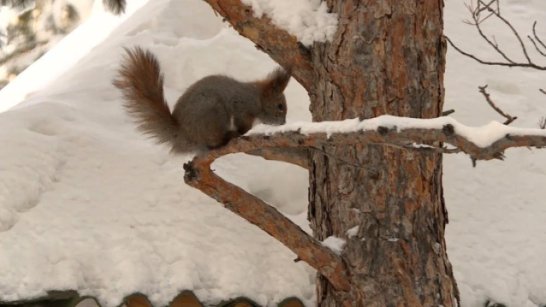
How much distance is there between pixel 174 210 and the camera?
3506mm

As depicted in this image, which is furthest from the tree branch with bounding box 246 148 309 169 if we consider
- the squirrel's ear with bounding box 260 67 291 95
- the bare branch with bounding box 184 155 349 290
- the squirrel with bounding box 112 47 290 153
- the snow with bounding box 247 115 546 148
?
the snow with bounding box 247 115 546 148

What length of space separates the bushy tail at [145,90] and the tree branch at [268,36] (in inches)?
13.7

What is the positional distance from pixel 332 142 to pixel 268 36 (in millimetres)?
705

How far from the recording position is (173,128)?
314 cm

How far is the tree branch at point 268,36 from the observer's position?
9.18 feet

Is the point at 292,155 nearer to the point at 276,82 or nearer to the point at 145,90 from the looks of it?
the point at 276,82

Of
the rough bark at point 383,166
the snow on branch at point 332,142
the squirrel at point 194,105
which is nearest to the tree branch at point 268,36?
the rough bark at point 383,166

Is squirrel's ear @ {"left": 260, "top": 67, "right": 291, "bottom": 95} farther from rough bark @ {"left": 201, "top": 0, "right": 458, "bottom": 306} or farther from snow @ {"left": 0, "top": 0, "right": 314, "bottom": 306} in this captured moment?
snow @ {"left": 0, "top": 0, "right": 314, "bottom": 306}

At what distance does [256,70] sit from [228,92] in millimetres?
1294

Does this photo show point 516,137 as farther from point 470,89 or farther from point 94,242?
point 470,89

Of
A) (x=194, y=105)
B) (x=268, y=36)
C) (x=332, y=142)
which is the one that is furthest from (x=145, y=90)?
(x=332, y=142)

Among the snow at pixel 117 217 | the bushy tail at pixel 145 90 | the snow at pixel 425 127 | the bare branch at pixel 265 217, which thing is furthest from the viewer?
the snow at pixel 117 217

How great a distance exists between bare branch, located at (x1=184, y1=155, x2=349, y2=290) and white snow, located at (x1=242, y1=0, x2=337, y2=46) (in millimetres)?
462

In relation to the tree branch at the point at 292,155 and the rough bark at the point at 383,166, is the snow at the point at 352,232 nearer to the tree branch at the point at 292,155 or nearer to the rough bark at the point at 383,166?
the rough bark at the point at 383,166
